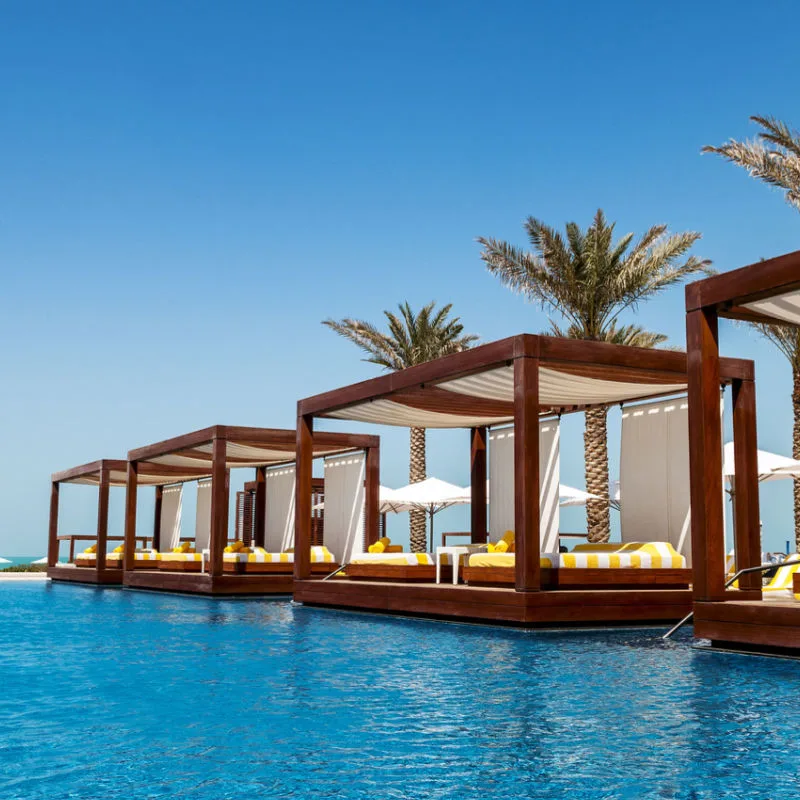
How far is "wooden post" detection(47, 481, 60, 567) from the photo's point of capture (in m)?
29.8

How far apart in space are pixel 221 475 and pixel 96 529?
8347mm

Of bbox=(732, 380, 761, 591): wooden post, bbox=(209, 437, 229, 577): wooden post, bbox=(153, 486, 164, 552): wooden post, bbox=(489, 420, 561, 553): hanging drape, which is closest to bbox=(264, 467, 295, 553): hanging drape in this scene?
bbox=(209, 437, 229, 577): wooden post

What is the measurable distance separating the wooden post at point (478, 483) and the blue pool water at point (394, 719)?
6069 mm

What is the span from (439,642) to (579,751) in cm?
541

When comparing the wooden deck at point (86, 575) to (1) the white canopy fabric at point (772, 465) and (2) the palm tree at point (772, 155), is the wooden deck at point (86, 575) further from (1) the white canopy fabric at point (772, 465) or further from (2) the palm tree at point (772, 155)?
(2) the palm tree at point (772, 155)

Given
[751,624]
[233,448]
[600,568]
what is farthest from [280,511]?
[751,624]

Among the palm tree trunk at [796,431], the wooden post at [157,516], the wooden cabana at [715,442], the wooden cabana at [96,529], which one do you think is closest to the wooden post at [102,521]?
the wooden cabana at [96,529]

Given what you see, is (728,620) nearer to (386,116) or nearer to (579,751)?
(579,751)

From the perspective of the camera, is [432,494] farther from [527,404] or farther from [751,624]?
[751,624]

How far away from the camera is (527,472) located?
11.1 meters

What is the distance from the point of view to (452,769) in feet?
14.8

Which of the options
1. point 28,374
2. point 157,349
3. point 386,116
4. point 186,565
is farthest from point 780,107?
point 28,374

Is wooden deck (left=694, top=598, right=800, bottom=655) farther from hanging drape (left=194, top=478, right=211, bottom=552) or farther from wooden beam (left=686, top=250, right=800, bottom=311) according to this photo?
hanging drape (left=194, top=478, right=211, bottom=552)

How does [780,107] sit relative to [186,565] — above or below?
above
